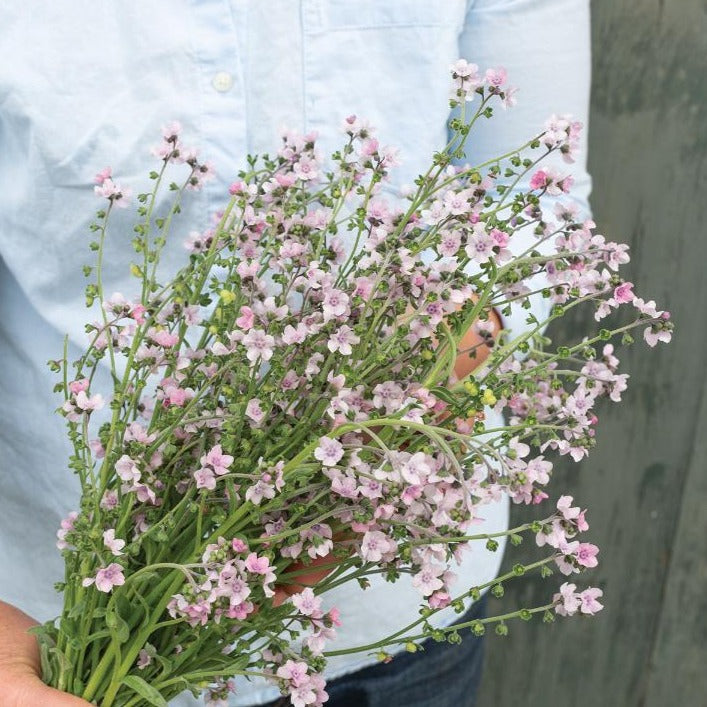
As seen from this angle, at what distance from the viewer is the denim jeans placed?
1.03 metres

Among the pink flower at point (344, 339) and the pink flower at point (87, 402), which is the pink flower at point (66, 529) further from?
the pink flower at point (344, 339)

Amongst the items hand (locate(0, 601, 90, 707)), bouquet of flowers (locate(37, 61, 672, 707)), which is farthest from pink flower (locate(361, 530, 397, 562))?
hand (locate(0, 601, 90, 707))

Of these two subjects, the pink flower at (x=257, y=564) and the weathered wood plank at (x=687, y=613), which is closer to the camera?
the pink flower at (x=257, y=564)

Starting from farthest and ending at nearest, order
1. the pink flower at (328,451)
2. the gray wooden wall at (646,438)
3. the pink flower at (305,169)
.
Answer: the gray wooden wall at (646,438) → the pink flower at (305,169) → the pink flower at (328,451)

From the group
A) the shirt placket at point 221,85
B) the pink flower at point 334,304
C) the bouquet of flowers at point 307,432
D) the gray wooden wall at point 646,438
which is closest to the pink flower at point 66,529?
the bouquet of flowers at point 307,432

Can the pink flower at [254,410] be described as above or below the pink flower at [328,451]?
above

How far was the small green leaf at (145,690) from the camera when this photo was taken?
1.91 feet

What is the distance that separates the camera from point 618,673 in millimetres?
1781

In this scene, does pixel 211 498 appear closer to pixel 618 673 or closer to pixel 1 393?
pixel 1 393

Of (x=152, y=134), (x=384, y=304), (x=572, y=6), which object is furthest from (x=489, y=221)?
(x=572, y=6)

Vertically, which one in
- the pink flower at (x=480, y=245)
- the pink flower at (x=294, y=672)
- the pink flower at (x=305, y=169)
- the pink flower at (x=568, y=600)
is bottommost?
the pink flower at (x=294, y=672)

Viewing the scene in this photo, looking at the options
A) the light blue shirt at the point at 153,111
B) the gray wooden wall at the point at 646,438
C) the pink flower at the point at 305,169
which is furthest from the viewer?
the gray wooden wall at the point at 646,438

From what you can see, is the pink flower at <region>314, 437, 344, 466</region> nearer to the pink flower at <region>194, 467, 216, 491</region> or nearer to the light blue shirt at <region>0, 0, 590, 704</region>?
the pink flower at <region>194, 467, 216, 491</region>

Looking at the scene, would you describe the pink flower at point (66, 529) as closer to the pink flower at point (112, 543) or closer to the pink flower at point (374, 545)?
the pink flower at point (112, 543)
